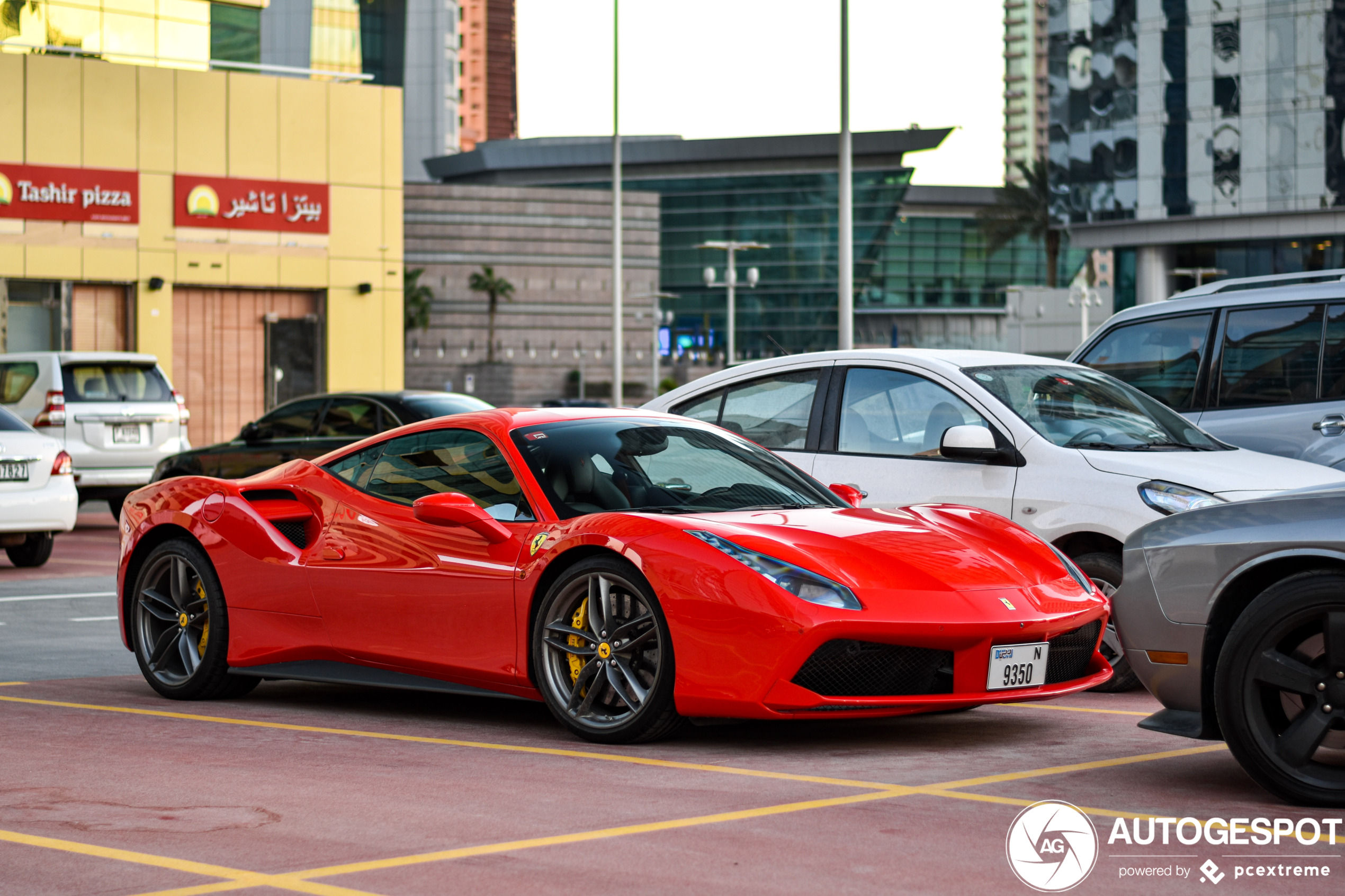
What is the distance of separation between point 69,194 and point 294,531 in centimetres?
3162

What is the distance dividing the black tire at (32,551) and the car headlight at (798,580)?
10558 mm

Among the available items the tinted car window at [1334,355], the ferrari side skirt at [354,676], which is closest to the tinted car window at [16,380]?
the ferrari side skirt at [354,676]

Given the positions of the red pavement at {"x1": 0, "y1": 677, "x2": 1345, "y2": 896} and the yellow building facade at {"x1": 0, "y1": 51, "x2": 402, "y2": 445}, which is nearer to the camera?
the red pavement at {"x1": 0, "y1": 677, "x2": 1345, "y2": 896}

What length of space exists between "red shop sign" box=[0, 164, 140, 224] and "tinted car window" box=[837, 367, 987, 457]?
103 feet

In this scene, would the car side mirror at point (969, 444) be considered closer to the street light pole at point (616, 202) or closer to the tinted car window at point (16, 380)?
the tinted car window at point (16, 380)

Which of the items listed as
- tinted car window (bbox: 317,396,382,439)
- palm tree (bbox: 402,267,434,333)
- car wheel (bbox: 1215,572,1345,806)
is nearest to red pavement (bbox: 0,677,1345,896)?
car wheel (bbox: 1215,572,1345,806)

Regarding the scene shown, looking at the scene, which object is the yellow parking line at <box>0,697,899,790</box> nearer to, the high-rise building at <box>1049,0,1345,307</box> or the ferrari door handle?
the ferrari door handle

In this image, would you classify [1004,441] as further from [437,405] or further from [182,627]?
[437,405]

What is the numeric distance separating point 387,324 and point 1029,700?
3557cm

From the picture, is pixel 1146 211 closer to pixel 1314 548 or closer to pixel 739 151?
pixel 739 151

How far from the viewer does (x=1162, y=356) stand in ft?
33.5

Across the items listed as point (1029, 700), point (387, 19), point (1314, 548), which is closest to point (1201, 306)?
point (1029, 700)

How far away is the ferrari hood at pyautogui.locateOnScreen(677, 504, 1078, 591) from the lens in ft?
19.5
